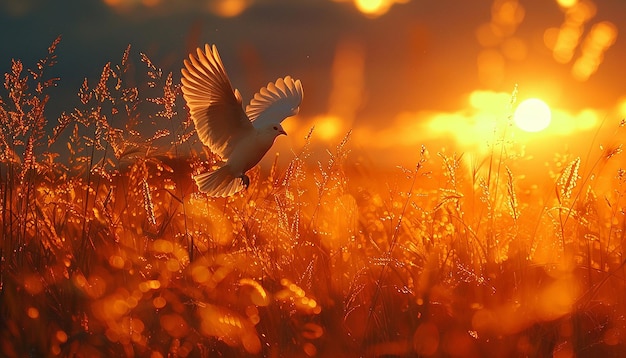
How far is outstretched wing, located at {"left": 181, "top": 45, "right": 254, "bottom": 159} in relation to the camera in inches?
131

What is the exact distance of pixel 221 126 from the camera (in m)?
3.44

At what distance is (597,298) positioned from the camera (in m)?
2.66

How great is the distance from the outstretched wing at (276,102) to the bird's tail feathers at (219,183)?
0.47 meters

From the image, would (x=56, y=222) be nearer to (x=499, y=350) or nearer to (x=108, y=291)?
(x=108, y=291)

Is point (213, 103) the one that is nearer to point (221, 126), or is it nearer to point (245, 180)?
point (221, 126)

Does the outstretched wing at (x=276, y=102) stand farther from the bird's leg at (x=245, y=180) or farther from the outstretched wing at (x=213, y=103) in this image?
the bird's leg at (x=245, y=180)

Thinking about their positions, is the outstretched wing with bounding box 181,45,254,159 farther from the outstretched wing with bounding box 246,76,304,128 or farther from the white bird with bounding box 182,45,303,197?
the outstretched wing with bounding box 246,76,304,128

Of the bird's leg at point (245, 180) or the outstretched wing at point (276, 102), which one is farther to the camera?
the outstretched wing at point (276, 102)

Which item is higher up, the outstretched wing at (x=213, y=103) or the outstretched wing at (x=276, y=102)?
the outstretched wing at (x=276, y=102)

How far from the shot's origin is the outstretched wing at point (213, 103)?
3.34 metres

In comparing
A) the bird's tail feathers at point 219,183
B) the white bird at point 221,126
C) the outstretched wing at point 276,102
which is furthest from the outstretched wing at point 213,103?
the outstretched wing at point 276,102

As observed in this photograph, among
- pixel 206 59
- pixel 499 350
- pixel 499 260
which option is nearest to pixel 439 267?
pixel 499 260

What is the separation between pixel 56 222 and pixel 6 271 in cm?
56

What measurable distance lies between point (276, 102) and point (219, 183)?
763 millimetres
